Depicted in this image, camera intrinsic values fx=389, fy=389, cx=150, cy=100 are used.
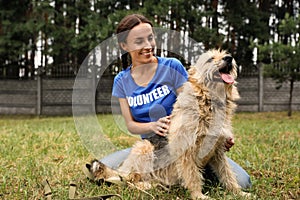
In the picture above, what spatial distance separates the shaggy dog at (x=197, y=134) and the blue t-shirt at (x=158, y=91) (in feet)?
0.52

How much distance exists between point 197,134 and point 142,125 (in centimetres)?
45

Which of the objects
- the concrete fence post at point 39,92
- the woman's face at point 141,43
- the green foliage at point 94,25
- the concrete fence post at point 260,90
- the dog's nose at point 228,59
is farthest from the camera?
the concrete fence post at point 39,92

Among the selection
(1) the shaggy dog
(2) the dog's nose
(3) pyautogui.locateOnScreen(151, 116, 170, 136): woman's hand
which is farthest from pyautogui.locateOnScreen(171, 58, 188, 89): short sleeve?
(2) the dog's nose

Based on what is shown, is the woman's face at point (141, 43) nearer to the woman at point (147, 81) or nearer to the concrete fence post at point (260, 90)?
the woman at point (147, 81)

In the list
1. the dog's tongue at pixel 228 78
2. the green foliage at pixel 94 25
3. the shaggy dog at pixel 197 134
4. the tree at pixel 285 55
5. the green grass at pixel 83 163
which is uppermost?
the green foliage at pixel 94 25

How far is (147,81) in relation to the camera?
2.84 m

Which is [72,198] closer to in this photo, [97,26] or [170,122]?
[170,122]

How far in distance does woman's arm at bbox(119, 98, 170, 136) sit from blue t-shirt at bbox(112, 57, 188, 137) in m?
0.06

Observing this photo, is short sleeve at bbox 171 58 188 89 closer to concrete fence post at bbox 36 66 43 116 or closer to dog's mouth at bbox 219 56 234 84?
dog's mouth at bbox 219 56 234 84

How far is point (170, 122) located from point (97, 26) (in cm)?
1081

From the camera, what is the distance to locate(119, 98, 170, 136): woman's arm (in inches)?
106

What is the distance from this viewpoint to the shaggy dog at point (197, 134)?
102 inches

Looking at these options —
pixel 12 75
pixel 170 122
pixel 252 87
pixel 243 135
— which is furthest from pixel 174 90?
pixel 12 75

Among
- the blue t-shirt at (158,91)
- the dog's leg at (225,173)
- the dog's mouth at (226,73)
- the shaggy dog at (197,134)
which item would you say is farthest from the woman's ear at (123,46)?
the dog's leg at (225,173)
